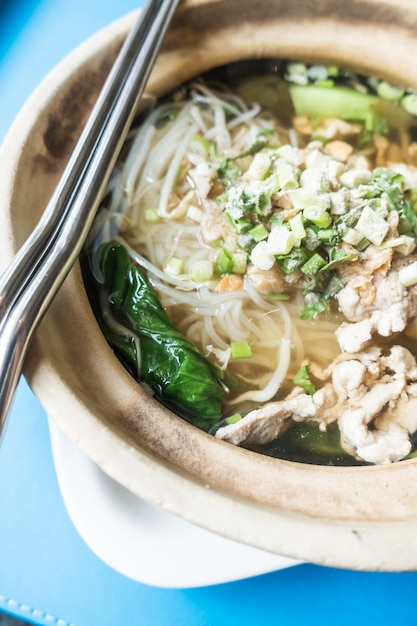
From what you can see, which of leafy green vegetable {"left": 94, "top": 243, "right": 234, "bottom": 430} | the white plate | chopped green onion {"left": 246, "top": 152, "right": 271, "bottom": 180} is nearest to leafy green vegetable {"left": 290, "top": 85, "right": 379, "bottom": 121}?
chopped green onion {"left": 246, "top": 152, "right": 271, "bottom": 180}

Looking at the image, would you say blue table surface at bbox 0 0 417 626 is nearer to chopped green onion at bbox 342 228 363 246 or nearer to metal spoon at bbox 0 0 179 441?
metal spoon at bbox 0 0 179 441

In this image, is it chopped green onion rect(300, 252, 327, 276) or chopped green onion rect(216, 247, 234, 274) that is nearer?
chopped green onion rect(300, 252, 327, 276)

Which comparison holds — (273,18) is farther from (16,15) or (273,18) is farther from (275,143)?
(16,15)

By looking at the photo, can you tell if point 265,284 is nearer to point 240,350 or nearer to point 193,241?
point 240,350

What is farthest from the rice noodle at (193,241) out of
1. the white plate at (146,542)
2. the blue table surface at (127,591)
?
the blue table surface at (127,591)

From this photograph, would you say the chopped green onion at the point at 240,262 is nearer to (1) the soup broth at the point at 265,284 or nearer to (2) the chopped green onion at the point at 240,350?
(1) the soup broth at the point at 265,284

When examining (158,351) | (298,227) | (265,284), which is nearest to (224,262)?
(265,284)
